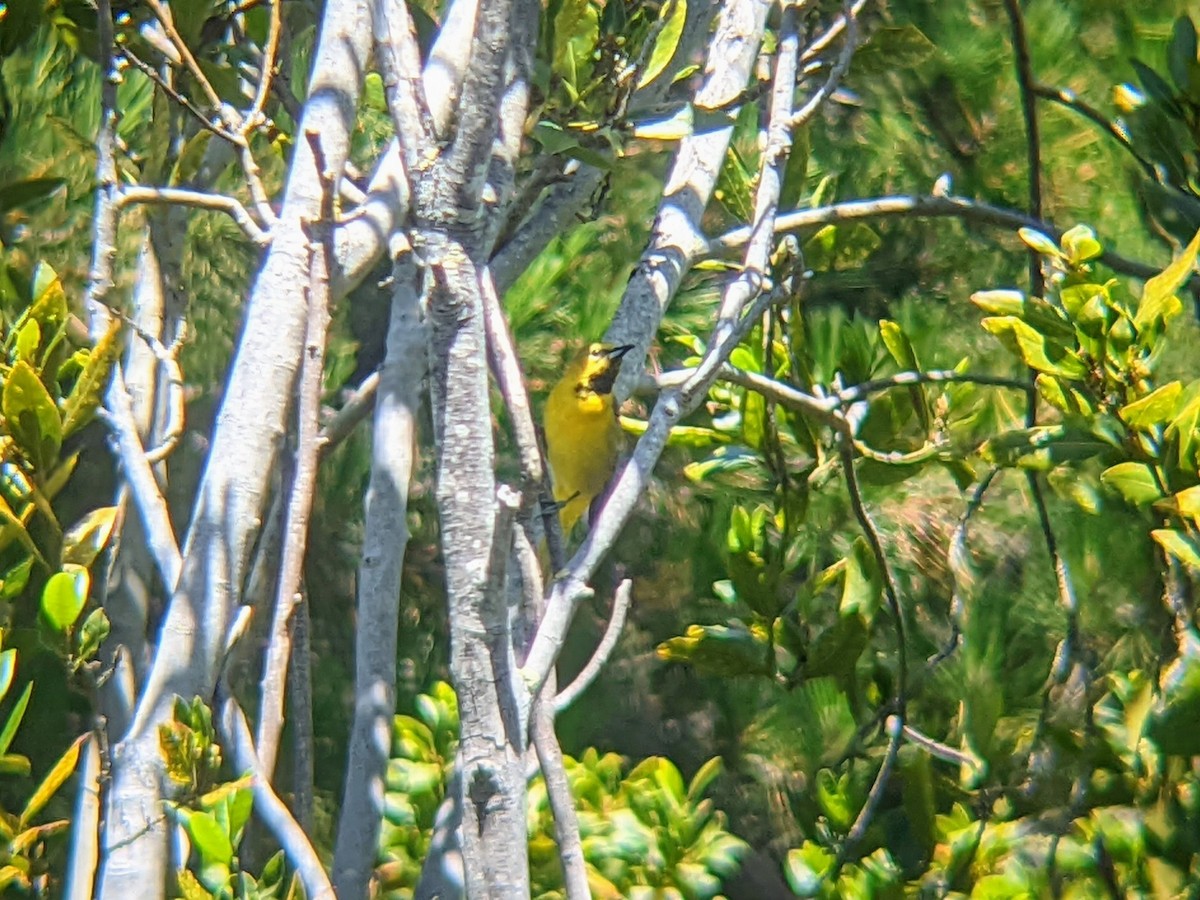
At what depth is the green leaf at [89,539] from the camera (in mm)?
1094

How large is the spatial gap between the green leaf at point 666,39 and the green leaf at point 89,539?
58 cm

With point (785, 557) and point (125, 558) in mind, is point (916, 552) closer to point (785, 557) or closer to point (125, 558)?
point (785, 557)

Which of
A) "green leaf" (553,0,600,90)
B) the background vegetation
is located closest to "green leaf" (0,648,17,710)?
the background vegetation

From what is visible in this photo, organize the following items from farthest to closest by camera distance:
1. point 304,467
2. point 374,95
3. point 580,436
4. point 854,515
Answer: point 580,436 < point 374,95 < point 854,515 < point 304,467

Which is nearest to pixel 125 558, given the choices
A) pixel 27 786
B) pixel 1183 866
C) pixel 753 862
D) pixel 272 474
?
pixel 272 474

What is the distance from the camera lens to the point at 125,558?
1.14 m

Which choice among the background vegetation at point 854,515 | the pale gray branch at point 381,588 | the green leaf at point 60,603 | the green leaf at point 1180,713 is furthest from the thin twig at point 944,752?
the green leaf at point 60,603

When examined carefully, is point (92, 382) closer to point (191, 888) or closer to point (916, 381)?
point (191, 888)

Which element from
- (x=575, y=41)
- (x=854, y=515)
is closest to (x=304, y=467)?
(x=575, y=41)

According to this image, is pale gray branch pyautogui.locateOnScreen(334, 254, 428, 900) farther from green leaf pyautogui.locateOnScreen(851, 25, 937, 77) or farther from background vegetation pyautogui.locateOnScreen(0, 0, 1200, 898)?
green leaf pyautogui.locateOnScreen(851, 25, 937, 77)

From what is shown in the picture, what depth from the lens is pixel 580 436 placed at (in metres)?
2.13

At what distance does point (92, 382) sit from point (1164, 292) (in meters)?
0.76

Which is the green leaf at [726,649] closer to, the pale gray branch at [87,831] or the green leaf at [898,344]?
the green leaf at [898,344]

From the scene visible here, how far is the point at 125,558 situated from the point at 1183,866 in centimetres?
90
